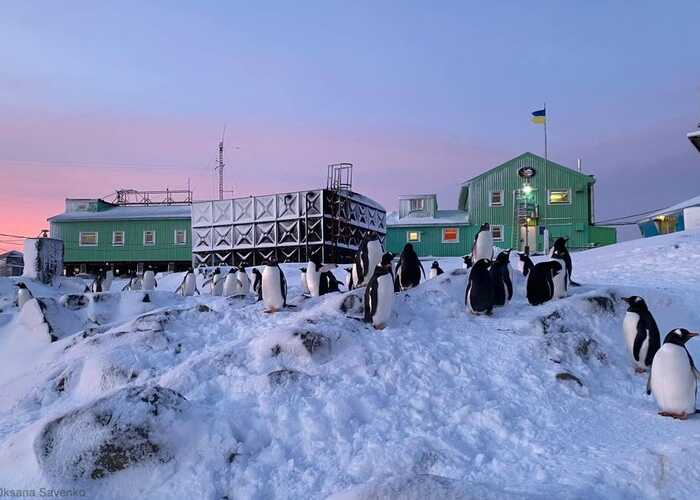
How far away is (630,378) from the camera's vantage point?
8.62 meters

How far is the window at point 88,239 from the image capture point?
4209 cm

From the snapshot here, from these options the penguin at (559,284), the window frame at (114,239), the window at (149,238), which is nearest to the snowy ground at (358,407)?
the penguin at (559,284)

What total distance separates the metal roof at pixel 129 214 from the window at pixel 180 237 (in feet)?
3.11

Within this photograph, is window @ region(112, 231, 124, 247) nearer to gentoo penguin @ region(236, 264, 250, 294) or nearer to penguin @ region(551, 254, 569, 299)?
gentoo penguin @ region(236, 264, 250, 294)

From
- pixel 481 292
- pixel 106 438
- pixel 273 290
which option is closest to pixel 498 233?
pixel 273 290

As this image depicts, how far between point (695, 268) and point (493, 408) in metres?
12.7

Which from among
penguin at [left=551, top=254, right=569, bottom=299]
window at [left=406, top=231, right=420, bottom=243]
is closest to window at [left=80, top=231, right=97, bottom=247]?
window at [left=406, top=231, right=420, bottom=243]

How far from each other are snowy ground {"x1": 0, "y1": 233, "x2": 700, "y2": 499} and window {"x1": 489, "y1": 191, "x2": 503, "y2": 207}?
95.4 feet

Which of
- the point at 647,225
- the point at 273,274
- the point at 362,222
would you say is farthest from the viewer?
the point at 647,225

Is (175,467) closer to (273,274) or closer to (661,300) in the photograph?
(273,274)

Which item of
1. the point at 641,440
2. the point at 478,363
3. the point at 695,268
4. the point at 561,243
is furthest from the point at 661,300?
the point at 695,268

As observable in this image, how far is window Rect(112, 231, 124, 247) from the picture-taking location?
42.0 metres

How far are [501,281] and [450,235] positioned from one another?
29861 mm

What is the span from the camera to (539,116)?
141ft
